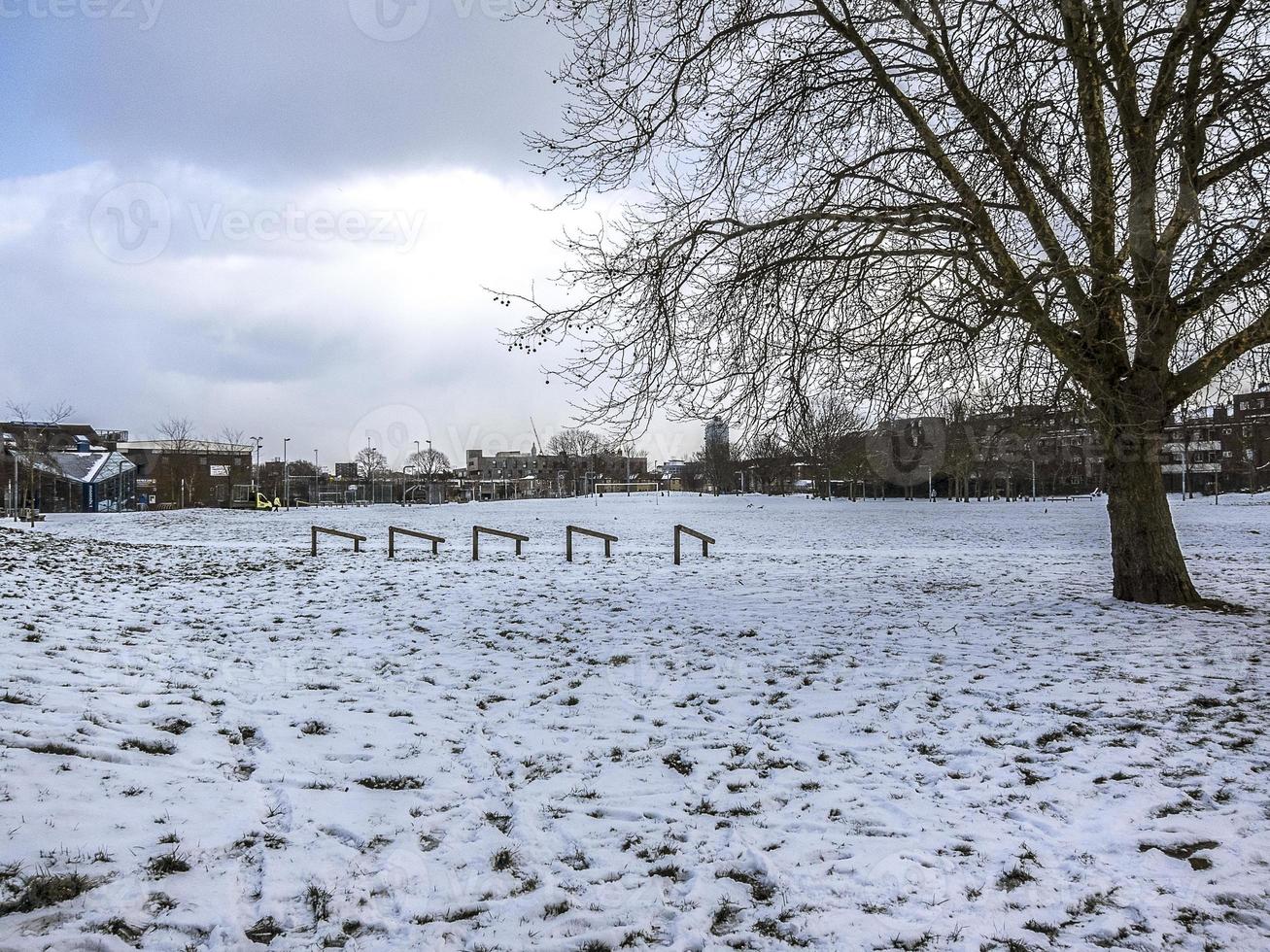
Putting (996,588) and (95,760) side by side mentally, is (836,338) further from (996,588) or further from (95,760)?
(95,760)

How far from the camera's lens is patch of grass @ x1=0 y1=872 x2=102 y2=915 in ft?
8.09

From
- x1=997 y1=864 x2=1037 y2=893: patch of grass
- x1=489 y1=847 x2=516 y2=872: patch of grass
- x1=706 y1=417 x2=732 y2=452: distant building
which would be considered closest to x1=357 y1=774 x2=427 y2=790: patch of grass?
x1=489 y1=847 x2=516 y2=872: patch of grass

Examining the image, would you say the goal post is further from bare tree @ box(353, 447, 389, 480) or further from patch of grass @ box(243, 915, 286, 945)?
patch of grass @ box(243, 915, 286, 945)

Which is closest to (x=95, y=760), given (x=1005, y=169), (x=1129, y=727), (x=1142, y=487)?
(x=1129, y=727)

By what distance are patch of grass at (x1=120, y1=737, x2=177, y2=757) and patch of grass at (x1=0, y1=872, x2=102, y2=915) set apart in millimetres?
1386

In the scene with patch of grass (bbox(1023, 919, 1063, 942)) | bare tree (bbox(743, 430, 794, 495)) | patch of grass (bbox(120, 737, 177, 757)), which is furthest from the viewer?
bare tree (bbox(743, 430, 794, 495))

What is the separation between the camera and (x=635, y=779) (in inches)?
154

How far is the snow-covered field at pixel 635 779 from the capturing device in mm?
2625

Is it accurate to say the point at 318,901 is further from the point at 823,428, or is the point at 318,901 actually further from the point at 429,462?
the point at 429,462

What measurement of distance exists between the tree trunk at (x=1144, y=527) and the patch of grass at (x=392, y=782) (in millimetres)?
8323

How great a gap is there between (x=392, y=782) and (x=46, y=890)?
156 centimetres

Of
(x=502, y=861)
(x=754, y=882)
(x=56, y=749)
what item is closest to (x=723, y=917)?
(x=754, y=882)

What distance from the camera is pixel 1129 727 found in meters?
4.49

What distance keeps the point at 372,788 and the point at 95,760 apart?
1.51 m
